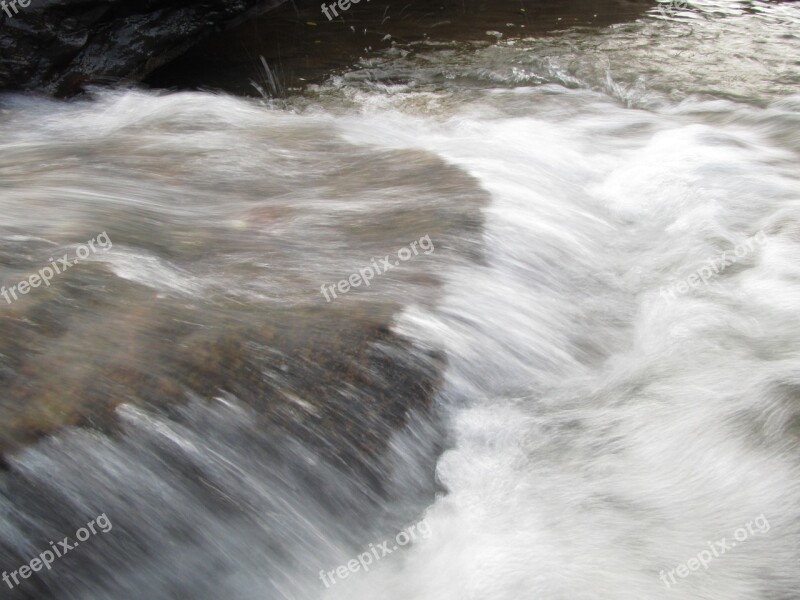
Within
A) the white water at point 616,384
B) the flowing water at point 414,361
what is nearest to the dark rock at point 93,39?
the flowing water at point 414,361

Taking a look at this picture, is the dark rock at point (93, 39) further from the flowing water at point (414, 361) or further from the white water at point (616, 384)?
the white water at point (616, 384)

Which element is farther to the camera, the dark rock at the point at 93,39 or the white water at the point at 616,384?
the dark rock at the point at 93,39

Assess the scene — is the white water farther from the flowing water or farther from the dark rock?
the dark rock

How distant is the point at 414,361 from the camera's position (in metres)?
3.21

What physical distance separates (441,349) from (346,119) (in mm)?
3123

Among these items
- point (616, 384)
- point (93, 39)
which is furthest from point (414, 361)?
point (93, 39)

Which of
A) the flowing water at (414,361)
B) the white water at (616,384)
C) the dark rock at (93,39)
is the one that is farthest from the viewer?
the dark rock at (93,39)

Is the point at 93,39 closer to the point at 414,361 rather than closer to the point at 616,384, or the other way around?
the point at 414,361

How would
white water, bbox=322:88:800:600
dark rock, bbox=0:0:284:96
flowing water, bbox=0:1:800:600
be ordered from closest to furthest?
flowing water, bbox=0:1:800:600 → white water, bbox=322:88:800:600 → dark rock, bbox=0:0:284:96

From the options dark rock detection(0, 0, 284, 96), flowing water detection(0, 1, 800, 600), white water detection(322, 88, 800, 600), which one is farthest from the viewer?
dark rock detection(0, 0, 284, 96)

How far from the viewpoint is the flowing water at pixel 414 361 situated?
Result: 8.84 ft

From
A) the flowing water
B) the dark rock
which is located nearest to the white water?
the flowing water

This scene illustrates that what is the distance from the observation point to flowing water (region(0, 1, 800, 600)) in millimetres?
2695

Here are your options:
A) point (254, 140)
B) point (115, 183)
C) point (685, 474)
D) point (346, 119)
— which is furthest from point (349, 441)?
point (346, 119)
